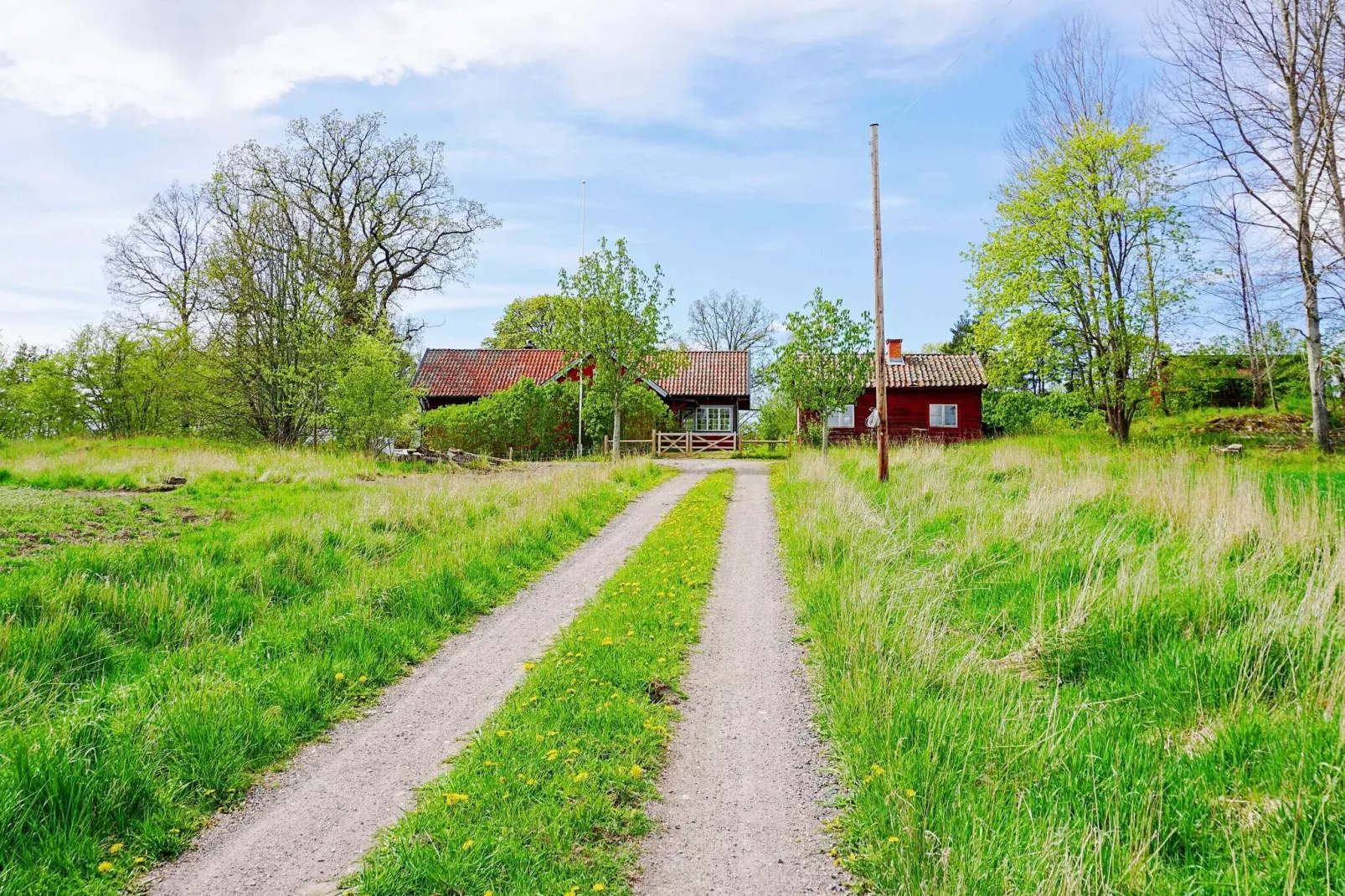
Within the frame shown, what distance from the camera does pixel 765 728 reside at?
4980 mm

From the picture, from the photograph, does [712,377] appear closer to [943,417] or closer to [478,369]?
[943,417]

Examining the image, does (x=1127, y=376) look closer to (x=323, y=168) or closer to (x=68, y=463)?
(x=68, y=463)

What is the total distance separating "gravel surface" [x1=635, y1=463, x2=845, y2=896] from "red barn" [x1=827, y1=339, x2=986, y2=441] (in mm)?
33919

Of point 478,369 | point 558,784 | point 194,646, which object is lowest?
point 558,784

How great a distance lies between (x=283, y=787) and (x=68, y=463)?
18776mm

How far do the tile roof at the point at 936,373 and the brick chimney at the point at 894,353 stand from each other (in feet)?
0.92

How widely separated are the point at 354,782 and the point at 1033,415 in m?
42.1

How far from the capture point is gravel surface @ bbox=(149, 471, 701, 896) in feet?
11.4

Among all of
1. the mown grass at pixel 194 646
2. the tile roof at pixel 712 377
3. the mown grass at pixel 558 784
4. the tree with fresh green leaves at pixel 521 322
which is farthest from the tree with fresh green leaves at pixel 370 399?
the tree with fresh green leaves at pixel 521 322

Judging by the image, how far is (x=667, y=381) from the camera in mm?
41406

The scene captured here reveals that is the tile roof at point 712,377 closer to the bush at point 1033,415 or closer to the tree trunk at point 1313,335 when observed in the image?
the bush at point 1033,415

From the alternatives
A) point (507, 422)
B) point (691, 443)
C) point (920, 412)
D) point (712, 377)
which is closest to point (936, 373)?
point (920, 412)

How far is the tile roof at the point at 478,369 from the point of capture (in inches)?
1629

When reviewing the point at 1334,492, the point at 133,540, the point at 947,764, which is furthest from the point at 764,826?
the point at 1334,492
